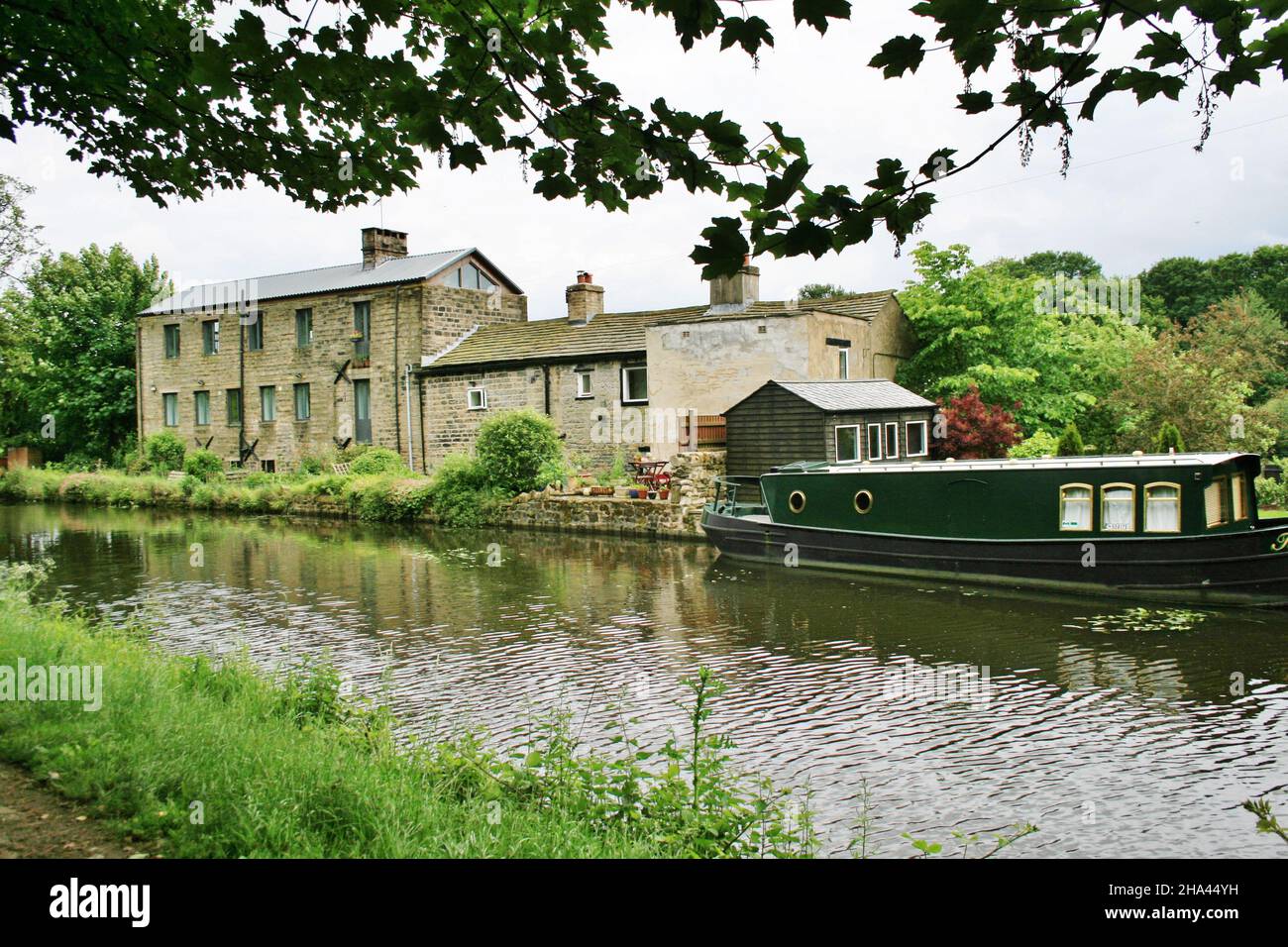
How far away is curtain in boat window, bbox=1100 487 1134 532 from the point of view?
51.5ft

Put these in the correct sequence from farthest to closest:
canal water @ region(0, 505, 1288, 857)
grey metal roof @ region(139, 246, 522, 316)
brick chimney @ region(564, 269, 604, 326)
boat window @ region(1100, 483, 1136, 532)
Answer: grey metal roof @ region(139, 246, 522, 316), brick chimney @ region(564, 269, 604, 326), boat window @ region(1100, 483, 1136, 532), canal water @ region(0, 505, 1288, 857)

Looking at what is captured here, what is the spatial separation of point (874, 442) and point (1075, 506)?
8.33 meters

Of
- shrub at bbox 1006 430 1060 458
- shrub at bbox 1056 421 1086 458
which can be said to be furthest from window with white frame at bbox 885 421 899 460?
shrub at bbox 1056 421 1086 458

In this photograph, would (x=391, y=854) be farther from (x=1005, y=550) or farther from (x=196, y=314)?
(x=196, y=314)

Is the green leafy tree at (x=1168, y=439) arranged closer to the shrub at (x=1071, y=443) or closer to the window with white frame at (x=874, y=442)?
the shrub at (x=1071, y=443)

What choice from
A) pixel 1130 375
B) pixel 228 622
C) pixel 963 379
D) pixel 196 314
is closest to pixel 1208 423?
pixel 1130 375

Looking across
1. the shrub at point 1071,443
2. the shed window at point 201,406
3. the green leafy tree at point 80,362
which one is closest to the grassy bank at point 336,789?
the shrub at point 1071,443

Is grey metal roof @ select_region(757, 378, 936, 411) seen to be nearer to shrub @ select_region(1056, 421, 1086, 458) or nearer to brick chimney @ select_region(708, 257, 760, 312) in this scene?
shrub @ select_region(1056, 421, 1086, 458)

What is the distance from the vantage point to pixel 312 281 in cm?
3944

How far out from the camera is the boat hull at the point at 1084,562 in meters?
14.7

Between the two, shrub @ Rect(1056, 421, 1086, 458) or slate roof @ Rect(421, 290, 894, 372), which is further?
slate roof @ Rect(421, 290, 894, 372)

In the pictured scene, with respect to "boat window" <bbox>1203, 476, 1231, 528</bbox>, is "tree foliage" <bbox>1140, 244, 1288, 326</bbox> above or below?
above

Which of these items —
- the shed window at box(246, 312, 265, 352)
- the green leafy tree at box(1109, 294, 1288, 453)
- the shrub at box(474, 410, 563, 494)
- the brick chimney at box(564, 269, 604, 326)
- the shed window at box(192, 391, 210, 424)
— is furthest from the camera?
the shed window at box(192, 391, 210, 424)

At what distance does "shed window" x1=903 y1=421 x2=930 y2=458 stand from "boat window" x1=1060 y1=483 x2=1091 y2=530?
28.4 ft
